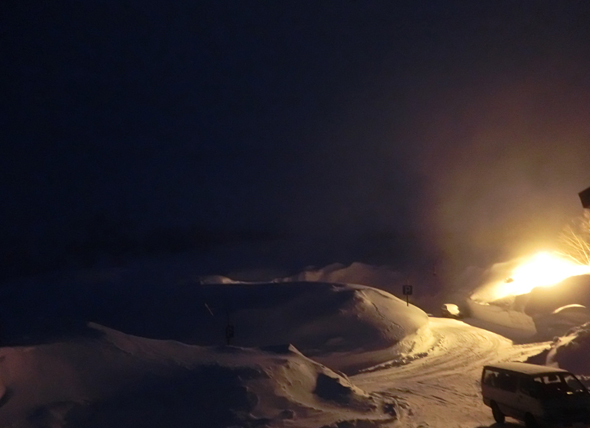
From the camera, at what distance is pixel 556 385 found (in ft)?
37.0

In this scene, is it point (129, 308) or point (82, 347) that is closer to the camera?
point (82, 347)

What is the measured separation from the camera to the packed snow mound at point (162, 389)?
35.7 ft

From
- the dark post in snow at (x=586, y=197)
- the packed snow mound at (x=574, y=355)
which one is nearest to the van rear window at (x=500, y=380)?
the packed snow mound at (x=574, y=355)

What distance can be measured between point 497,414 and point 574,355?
22.5 ft

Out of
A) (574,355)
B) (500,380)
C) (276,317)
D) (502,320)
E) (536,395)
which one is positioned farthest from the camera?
(502,320)

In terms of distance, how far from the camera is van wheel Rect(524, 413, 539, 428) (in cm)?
1086

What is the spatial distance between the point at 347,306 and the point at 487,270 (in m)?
35.9

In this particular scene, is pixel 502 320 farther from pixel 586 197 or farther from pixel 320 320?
pixel 586 197

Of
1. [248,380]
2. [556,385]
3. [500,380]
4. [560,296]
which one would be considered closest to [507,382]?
[500,380]

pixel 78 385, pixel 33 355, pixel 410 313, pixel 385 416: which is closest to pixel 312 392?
pixel 385 416

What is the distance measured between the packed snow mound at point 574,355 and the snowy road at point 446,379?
2.64 m

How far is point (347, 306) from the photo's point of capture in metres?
29.4

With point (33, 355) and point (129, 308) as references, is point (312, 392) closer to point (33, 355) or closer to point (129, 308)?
point (33, 355)

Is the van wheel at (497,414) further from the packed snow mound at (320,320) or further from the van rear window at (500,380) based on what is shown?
the packed snow mound at (320,320)
